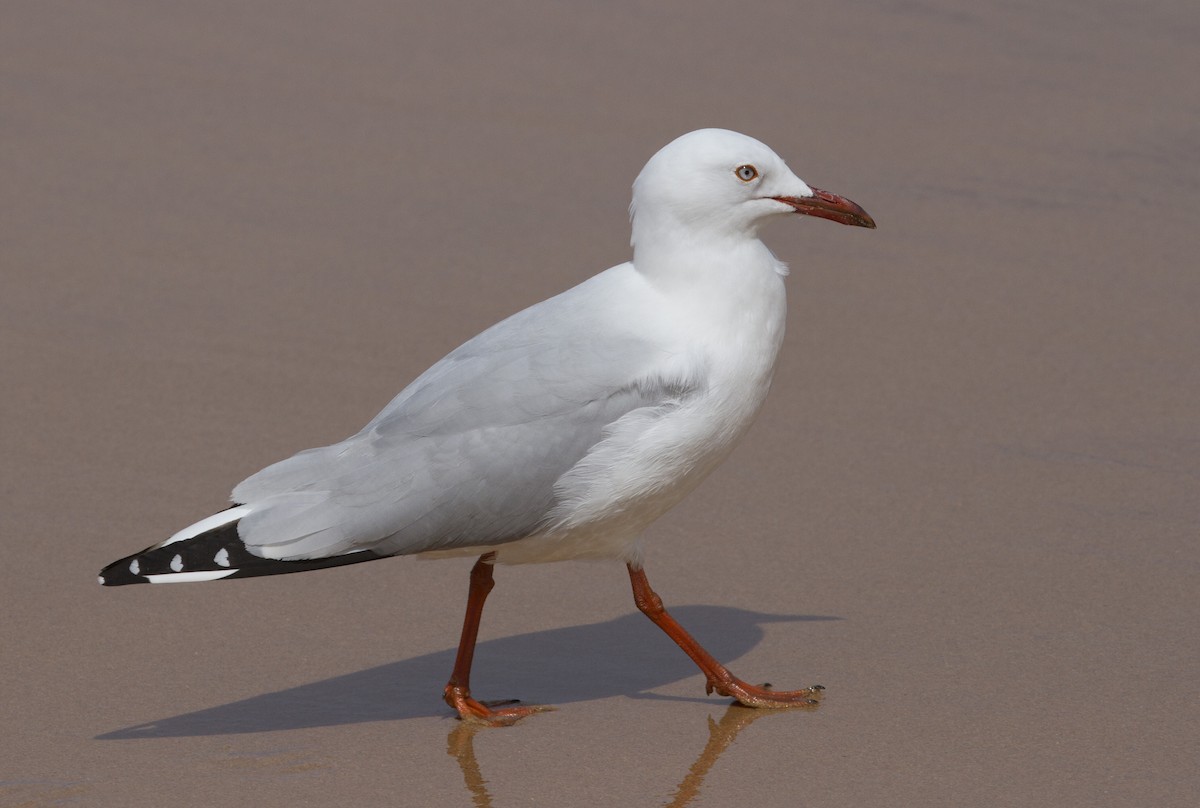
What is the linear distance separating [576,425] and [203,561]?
0.98m

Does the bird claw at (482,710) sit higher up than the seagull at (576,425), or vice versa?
the seagull at (576,425)

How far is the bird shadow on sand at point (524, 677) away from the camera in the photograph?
14.0 feet

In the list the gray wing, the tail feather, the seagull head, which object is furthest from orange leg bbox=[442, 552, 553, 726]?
the seagull head

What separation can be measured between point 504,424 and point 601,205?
3716 mm

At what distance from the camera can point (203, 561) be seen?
408 cm

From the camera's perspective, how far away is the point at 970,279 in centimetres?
715

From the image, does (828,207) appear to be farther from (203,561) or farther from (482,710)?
(203,561)

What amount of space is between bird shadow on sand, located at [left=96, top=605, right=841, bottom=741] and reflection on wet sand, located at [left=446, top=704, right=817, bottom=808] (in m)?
0.16

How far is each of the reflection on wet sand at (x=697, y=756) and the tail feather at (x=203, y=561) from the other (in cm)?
52

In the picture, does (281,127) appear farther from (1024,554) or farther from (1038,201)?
(1024,554)

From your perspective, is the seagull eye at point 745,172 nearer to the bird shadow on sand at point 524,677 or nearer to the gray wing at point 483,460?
the gray wing at point 483,460

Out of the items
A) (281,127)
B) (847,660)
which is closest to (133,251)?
(281,127)

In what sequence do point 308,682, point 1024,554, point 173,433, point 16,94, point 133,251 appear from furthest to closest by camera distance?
point 16,94
point 133,251
point 173,433
point 1024,554
point 308,682

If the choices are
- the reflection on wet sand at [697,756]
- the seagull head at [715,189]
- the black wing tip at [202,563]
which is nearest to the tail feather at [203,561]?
the black wing tip at [202,563]
